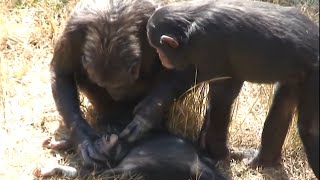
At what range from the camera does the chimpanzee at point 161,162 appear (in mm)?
4660

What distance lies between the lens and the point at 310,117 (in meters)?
4.31

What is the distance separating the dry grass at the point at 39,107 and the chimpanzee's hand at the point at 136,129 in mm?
379

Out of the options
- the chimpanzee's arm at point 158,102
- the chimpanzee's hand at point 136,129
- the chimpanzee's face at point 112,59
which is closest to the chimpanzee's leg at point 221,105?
the chimpanzee's arm at point 158,102

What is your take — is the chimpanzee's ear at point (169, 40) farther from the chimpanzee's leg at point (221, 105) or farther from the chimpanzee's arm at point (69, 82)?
the chimpanzee's arm at point (69, 82)

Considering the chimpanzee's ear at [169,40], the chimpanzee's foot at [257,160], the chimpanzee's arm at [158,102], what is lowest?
the chimpanzee's foot at [257,160]

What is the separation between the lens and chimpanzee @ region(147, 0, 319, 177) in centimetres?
438

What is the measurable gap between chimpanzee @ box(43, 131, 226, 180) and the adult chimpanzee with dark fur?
0.27 feet

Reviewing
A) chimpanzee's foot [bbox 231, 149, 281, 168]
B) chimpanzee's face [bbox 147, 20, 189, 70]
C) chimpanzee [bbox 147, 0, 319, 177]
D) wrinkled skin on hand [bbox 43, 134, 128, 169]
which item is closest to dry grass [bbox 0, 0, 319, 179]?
chimpanzee's foot [bbox 231, 149, 281, 168]

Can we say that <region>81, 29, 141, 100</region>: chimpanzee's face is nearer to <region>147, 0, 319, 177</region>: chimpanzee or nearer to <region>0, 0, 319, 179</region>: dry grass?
<region>147, 0, 319, 177</region>: chimpanzee

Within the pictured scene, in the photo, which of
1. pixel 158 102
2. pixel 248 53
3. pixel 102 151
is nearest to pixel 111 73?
pixel 158 102

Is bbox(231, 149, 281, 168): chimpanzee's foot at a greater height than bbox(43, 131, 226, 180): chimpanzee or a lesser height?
lesser

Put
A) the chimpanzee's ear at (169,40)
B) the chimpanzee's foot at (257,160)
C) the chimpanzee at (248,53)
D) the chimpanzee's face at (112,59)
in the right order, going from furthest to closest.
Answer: the chimpanzee's foot at (257,160) < the chimpanzee's face at (112,59) < the chimpanzee's ear at (169,40) < the chimpanzee at (248,53)

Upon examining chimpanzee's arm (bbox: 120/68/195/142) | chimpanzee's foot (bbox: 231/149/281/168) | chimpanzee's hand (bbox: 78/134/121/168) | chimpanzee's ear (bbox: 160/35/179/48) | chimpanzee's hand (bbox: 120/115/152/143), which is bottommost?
chimpanzee's foot (bbox: 231/149/281/168)

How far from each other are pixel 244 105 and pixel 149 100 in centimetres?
102
